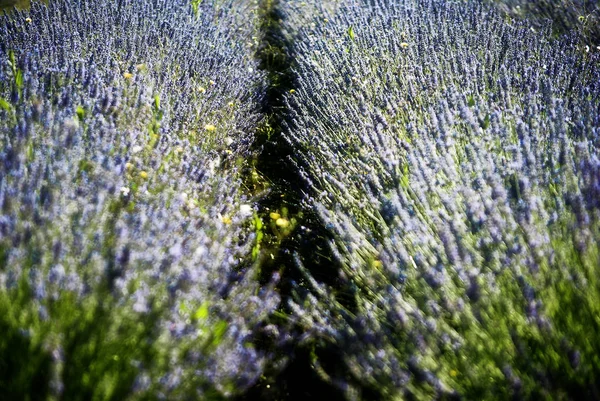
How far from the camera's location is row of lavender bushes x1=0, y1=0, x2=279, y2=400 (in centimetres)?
117

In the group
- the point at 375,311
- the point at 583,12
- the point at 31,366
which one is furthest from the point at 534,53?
the point at 31,366

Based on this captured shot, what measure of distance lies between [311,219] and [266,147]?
3.33ft

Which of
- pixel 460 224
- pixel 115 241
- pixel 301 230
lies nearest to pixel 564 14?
pixel 301 230

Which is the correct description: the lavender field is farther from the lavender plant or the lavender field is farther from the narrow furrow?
the lavender plant

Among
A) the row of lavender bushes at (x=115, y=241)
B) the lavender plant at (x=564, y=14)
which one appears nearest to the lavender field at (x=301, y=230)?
the row of lavender bushes at (x=115, y=241)

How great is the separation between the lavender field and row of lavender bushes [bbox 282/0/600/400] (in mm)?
10

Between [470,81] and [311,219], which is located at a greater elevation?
[470,81]

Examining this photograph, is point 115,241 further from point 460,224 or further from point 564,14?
point 564,14

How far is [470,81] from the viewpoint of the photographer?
102 inches

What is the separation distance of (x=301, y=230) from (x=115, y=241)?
1.10 metres

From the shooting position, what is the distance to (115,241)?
1.37m

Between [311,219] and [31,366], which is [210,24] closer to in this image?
[311,219]

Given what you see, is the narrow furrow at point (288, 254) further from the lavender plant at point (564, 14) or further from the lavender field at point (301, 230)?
the lavender plant at point (564, 14)

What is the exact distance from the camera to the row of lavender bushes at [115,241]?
1.17m
